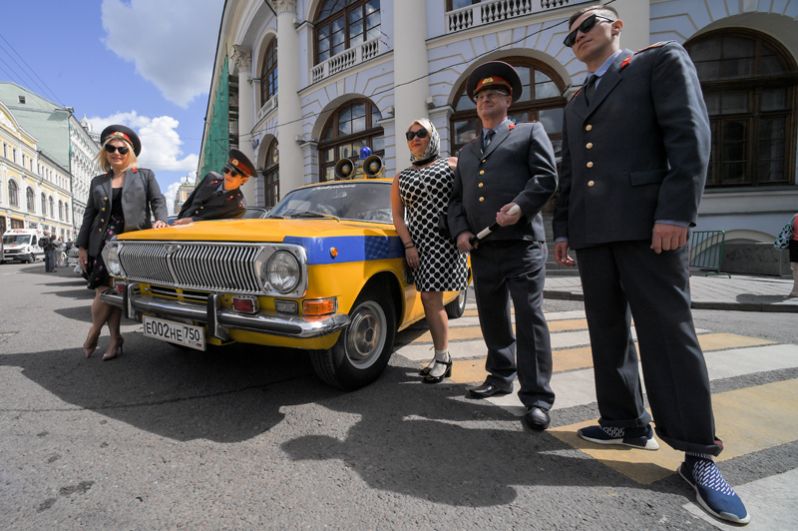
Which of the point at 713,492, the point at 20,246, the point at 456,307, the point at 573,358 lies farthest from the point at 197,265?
the point at 20,246

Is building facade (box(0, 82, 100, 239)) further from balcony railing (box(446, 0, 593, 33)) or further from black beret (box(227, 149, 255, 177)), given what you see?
black beret (box(227, 149, 255, 177))

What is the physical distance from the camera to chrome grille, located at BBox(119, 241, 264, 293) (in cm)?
224

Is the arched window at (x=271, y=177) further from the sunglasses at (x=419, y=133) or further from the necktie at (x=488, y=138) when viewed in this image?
A: the necktie at (x=488, y=138)

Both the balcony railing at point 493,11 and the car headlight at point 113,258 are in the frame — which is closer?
the car headlight at point 113,258

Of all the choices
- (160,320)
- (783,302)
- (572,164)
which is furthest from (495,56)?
(160,320)

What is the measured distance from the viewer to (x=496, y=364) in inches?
103

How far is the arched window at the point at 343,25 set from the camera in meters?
13.8

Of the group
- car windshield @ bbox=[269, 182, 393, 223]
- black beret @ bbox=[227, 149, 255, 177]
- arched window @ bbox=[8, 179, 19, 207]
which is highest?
arched window @ bbox=[8, 179, 19, 207]

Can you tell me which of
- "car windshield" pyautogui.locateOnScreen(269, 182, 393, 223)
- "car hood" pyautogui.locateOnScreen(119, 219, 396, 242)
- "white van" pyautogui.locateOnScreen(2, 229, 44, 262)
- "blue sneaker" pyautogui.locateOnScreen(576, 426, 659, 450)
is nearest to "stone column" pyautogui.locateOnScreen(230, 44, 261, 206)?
"white van" pyautogui.locateOnScreen(2, 229, 44, 262)

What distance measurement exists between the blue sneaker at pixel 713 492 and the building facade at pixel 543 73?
10.7 meters

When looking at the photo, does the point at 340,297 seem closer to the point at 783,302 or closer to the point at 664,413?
the point at 664,413

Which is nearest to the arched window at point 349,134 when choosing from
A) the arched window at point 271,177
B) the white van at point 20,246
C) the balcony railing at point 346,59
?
the balcony railing at point 346,59

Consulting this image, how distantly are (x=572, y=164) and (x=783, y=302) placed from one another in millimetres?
6535

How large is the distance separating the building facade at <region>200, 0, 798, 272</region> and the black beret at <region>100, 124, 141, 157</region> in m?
8.54
